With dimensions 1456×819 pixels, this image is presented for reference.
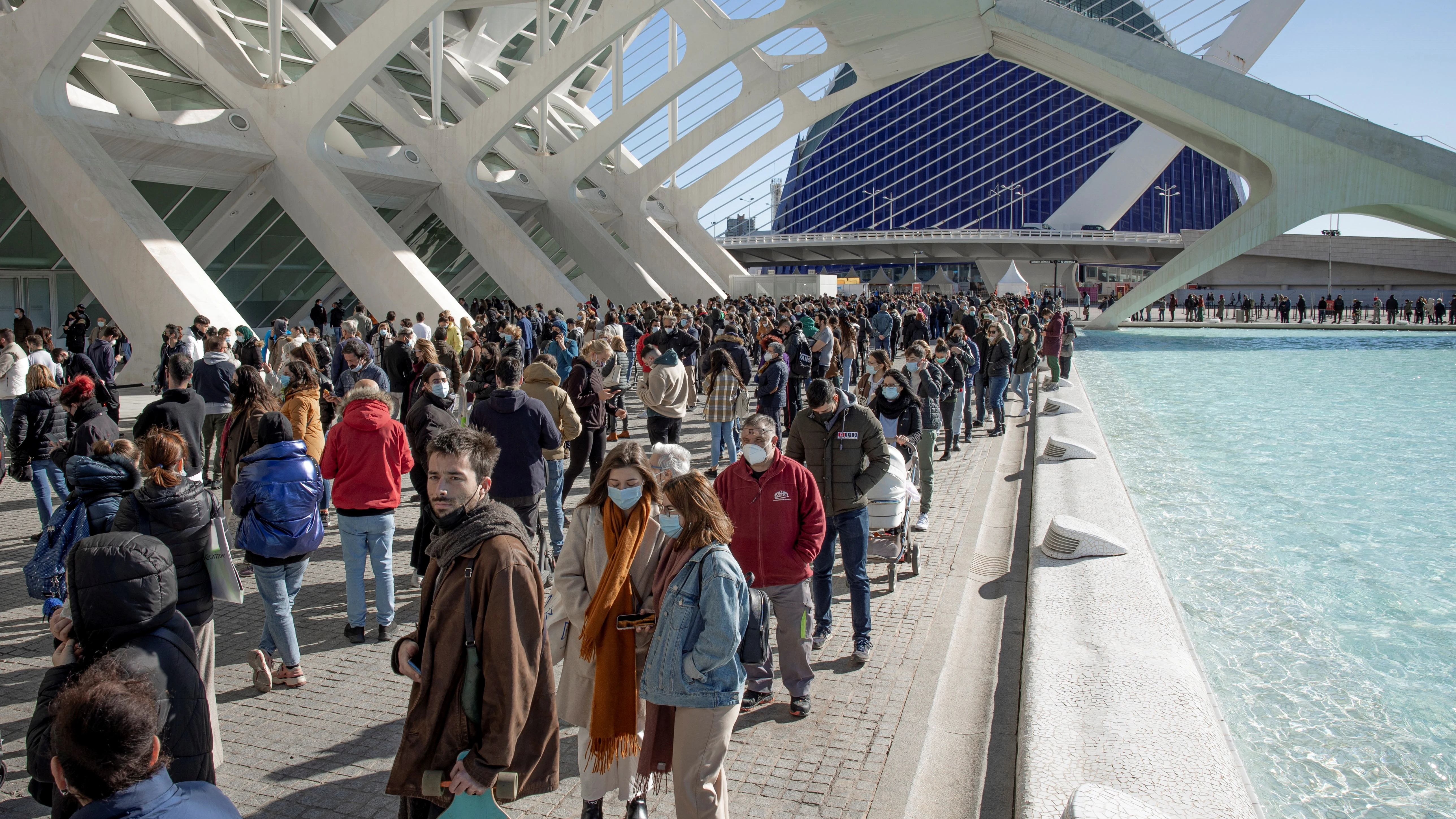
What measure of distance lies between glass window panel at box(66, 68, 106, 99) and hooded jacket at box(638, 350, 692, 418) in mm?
15794

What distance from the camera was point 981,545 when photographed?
7715 mm

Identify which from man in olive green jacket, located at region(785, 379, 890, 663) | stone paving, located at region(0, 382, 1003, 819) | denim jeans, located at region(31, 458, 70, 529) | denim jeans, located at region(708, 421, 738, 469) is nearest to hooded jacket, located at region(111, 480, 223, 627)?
stone paving, located at region(0, 382, 1003, 819)

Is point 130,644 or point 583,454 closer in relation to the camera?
point 130,644

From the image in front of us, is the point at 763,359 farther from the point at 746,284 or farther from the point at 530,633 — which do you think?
the point at 746,284

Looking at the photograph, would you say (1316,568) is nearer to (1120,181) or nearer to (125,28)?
(125,28)

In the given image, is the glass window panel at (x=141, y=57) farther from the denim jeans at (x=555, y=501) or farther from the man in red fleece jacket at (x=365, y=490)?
the man in red fleece jacket at (x=365, y=490)

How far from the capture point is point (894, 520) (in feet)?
19.7

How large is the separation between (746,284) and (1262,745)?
1243 inches

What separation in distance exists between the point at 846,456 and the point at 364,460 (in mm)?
2481

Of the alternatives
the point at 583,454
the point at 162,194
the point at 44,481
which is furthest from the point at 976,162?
the point at 44,481

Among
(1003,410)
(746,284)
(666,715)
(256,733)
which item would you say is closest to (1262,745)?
(666,715)

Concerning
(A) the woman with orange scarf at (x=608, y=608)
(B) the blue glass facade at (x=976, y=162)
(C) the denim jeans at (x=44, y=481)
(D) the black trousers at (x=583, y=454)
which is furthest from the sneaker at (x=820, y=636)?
(B) the blue glass facade at (x=976, y=162)

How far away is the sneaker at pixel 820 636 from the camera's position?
17.6 feet

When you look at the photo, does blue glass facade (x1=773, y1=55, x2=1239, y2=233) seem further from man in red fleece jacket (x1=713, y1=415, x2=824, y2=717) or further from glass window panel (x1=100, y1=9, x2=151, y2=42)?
man in red fleece jacket (x1=713, y1=415, x2=824, y2=717)
